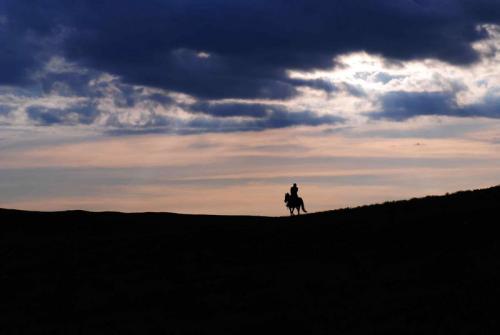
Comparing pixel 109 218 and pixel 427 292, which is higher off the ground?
pixel 109 218

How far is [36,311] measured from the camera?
23297 millimetres

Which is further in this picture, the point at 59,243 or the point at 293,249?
the point at 59,243

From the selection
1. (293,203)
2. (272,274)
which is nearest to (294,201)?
(293,203)

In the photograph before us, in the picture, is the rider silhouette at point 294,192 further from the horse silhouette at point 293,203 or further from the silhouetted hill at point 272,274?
the silhouetted hill at point 272,274

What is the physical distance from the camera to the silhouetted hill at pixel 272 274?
1969 centimetres

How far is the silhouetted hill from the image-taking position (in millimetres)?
19688

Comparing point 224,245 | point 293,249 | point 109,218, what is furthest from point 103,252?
point 109,218

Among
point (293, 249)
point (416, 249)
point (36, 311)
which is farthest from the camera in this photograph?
point (293, 249)

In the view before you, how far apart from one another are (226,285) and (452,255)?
8.27 meters

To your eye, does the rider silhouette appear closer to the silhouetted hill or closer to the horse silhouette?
the horse silhouette

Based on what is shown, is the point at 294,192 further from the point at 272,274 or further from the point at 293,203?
the point at 272,274

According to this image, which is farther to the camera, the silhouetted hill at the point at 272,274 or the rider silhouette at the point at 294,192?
the rider silhouette at the point at 294,192

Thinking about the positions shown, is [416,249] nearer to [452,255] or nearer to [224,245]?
[452,255]

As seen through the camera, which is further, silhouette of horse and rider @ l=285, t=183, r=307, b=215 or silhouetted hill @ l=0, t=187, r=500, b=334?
silhouette of horse and rider @ l=285, t=183, r=307, b=215
